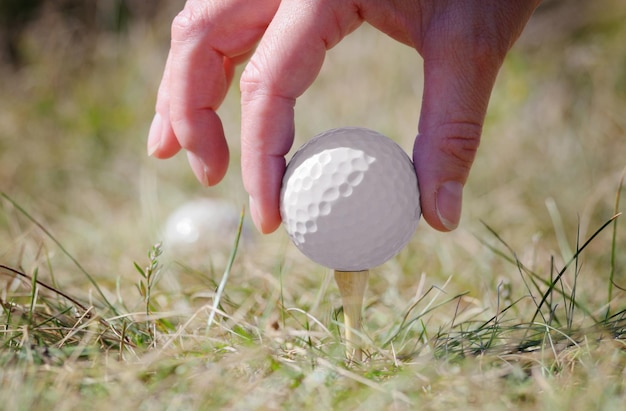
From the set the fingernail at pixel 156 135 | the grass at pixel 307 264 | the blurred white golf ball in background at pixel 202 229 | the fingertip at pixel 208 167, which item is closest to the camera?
the grass at pixel 307 264

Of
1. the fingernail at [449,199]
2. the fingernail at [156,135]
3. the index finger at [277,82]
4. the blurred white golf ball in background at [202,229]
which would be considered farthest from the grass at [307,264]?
the fingernail at [156,135]

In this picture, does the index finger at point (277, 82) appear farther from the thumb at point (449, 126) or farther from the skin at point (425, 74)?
the thumb at point (449, 126)

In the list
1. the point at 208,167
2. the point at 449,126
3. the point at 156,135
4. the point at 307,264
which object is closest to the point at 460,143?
the point at 449,126

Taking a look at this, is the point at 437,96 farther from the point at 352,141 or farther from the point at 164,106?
the point at 164,106

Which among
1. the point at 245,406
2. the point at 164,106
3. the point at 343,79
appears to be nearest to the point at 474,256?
the point at 164,106

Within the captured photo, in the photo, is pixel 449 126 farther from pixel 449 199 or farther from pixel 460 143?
pixel 449 199

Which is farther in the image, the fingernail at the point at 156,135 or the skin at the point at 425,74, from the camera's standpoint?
the fingernail at the point at 156,135
